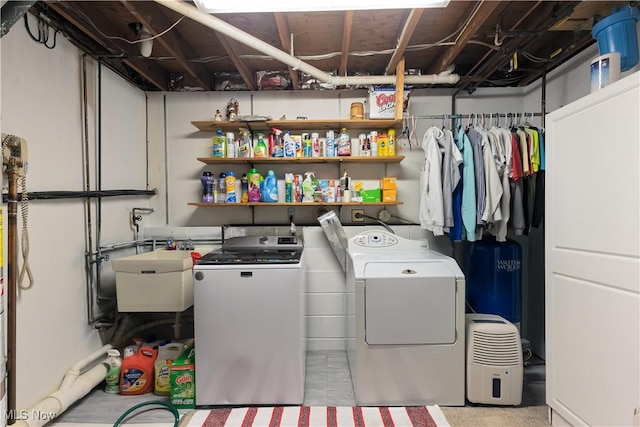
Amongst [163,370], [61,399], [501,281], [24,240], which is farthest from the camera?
[501,281]

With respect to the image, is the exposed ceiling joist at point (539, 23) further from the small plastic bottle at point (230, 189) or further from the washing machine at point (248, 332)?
the small plastic bottle at point (230, 189)

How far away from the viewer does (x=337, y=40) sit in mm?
2379

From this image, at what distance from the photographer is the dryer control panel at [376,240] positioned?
251 centimetres

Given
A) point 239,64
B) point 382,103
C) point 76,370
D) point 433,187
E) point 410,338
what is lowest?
point 76,370

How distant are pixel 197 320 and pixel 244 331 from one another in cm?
29

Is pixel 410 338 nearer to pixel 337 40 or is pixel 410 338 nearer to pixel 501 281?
pixel 501 281

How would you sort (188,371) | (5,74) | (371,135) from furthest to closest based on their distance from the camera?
(371,135) → (188,371) → (5,74)

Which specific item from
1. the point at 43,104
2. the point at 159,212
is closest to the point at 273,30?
the point at 43,104

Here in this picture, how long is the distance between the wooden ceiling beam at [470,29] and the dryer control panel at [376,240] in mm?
1402

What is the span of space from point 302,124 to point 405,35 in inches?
41.3

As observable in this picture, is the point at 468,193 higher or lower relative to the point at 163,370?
higher

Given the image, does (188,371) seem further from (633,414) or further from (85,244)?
(633,414)

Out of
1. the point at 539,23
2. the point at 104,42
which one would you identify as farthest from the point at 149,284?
the point at 539,23

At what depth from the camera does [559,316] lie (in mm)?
1743
